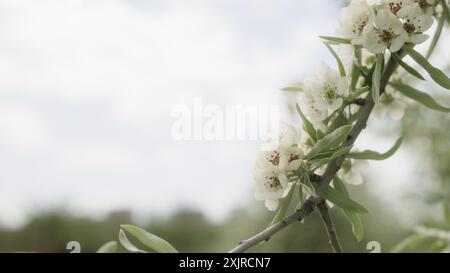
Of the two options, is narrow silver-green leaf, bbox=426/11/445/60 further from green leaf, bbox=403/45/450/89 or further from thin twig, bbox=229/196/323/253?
thin twig, bbox=229/196/323/253

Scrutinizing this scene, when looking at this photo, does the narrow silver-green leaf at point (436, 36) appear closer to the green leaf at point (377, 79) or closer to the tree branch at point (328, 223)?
the green leaf at point (377, 79)

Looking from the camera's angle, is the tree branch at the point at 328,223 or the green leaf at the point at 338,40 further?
the green leaf at the point at 338,40

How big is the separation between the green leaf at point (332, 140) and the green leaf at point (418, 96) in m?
0.17

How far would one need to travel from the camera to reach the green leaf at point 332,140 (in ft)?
2.00

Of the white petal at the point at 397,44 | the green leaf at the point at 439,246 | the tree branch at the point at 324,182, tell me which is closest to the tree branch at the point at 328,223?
the tree branch at the point at 324,182

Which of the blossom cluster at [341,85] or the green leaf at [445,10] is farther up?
the green leaf at [445,10]

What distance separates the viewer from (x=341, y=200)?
65 centimetres

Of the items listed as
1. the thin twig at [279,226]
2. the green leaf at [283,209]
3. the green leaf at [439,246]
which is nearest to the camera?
the thin twig at [279,226]

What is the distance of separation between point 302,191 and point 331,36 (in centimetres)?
22

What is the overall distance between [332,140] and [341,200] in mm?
83

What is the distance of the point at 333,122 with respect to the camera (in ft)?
2.23

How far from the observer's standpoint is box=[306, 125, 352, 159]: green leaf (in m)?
0.61
